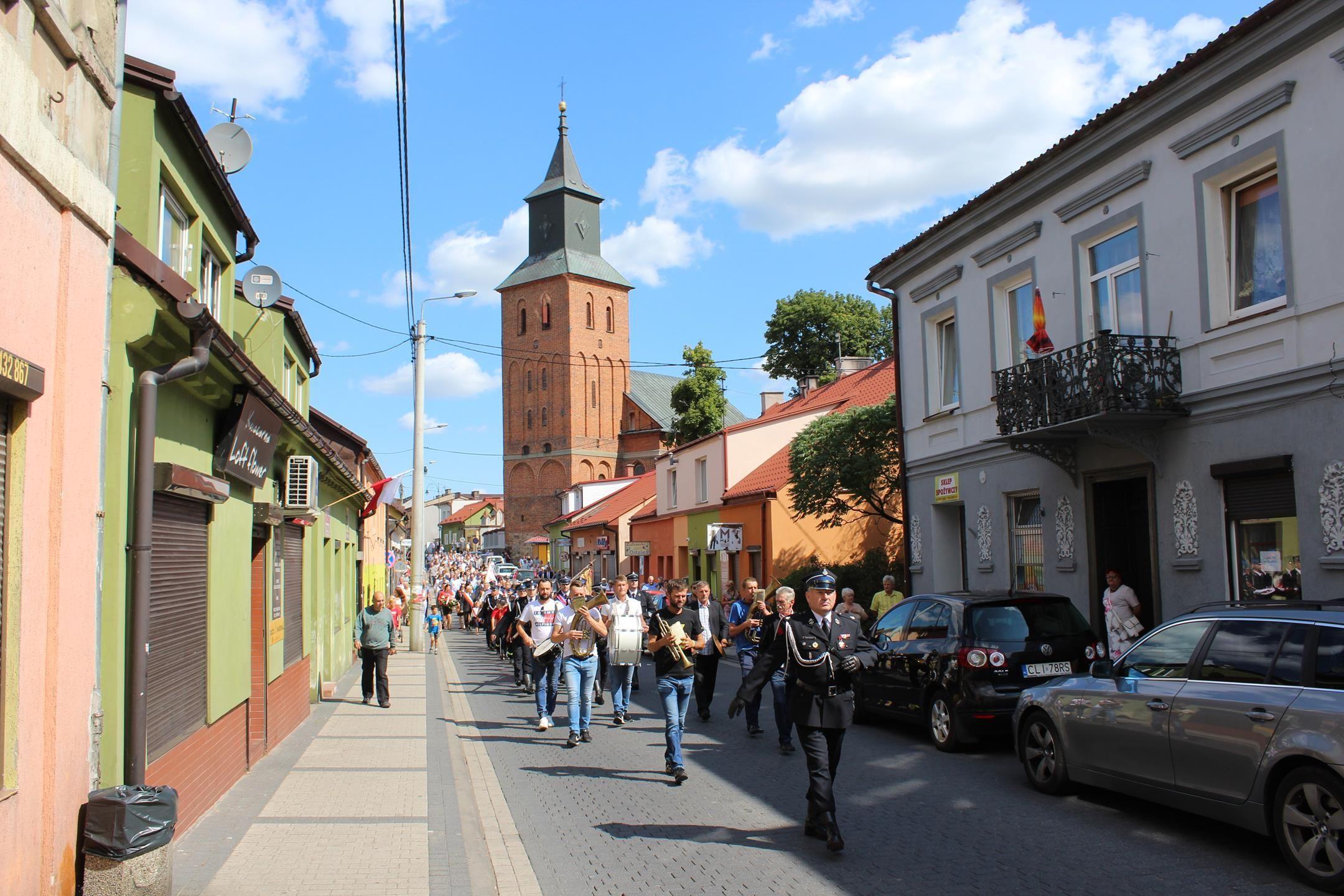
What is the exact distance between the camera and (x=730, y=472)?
34469mm

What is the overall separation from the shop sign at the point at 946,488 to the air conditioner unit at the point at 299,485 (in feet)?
34.6

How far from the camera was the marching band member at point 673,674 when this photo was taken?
962 centimetres

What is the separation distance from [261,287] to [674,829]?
22.6 ft

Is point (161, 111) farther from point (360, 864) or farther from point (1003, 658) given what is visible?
point (1003, 658)

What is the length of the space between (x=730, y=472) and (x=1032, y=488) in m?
18.9

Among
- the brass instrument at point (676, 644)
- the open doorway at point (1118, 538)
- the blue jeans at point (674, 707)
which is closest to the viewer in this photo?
the blue jeans at point (674, 707)

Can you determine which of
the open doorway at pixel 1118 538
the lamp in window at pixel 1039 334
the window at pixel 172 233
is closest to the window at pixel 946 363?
the lamp in window at pixel 1039 334

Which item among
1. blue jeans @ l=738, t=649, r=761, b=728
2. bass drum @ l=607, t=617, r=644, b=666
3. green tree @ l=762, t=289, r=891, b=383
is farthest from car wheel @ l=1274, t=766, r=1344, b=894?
green tree @ l=762, t=289, r=891, b=383

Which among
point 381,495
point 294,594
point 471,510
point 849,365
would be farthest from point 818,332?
point 471,510

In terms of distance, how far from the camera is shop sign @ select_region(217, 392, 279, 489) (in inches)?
346

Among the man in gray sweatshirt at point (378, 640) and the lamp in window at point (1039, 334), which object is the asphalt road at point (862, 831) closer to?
the man in gray sweatshirt at point (378, 640)

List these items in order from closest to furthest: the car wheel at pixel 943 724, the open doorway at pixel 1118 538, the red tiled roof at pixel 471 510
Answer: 1. the car wheel at pixel 943 724
2. the open doorway at pixel 1118 538
3. the red tiled roof at pixel 471 510

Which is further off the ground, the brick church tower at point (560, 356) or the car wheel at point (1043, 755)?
the brick church tower at point (560, 356)

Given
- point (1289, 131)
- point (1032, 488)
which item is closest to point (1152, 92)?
point (1289, 131)
